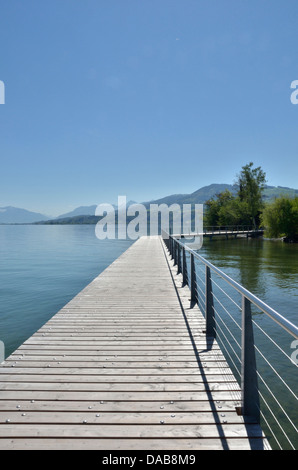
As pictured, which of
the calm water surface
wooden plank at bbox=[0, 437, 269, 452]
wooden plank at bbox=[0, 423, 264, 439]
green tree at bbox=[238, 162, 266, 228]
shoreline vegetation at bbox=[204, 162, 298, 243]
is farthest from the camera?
green tree at bbox=[238, 162, 266, 228]

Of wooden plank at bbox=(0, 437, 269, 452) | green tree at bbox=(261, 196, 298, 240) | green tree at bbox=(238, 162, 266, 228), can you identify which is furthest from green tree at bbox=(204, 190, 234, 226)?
wooden plank at bbox=(0, 437, 269, 452)

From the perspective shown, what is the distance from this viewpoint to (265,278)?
1309 centimetres

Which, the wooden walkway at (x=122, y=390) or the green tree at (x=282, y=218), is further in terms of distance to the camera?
the green tree at (x=282, y=218)

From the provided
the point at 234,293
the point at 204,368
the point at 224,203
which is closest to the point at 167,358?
the point at 204,368

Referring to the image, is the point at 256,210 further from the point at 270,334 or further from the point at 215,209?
the point at 270,334

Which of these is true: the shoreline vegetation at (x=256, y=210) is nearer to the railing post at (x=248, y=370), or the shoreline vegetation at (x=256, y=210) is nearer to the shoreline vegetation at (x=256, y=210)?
the shoreline vegetation at (x=256, y=210)

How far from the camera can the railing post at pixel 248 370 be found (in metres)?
2.12

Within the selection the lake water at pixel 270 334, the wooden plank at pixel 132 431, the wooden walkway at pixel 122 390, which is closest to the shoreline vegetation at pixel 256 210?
the lake water at pixel 270 334

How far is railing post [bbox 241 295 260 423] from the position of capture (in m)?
2.12

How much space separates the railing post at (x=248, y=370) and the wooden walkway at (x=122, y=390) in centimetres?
10

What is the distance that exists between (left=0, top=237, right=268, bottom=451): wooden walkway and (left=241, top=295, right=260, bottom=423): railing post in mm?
102

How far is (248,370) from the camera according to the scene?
2135 mm

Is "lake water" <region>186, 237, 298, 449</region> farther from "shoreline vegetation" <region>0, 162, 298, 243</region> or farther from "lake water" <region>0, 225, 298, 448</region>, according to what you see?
"shoreline vegetation" <region>0, 162, 298, 243</region>
